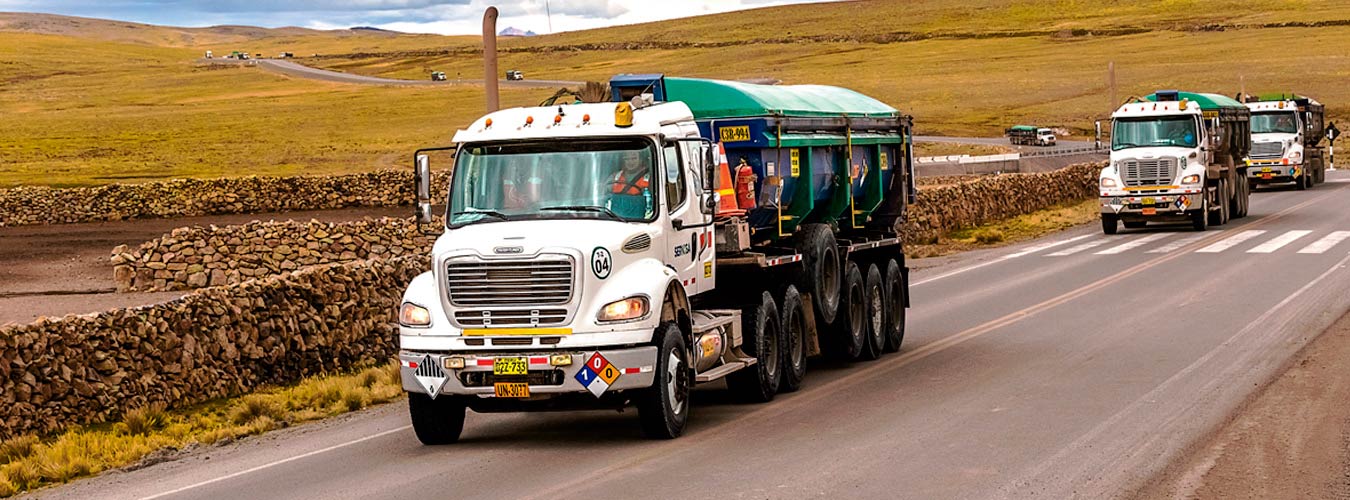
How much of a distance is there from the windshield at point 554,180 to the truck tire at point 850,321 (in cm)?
469

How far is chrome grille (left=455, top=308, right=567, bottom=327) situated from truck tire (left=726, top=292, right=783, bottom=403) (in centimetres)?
278

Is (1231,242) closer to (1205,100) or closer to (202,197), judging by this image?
(1205,100)

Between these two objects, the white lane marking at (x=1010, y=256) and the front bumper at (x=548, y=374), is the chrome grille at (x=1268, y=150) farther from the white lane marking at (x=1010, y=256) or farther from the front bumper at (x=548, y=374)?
the front bumper at (x=548, y=374)

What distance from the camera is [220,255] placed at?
31266 millimetres

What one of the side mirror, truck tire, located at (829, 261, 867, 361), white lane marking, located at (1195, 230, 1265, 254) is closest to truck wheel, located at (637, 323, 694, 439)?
the side mirror

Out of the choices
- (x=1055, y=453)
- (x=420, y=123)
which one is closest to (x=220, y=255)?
(x=1055, y=453)

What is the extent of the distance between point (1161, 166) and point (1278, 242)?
14.9ft

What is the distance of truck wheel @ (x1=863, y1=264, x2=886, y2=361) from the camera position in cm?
1780

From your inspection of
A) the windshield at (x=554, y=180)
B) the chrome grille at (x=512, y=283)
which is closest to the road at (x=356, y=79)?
the windshield at (x=554, y=180)

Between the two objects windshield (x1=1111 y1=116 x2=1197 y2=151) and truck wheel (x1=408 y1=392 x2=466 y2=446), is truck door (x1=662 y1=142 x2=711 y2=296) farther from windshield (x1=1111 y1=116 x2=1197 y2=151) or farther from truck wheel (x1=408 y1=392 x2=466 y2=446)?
windshield (x1=1111 y1=116 x2=1197 y2=151)

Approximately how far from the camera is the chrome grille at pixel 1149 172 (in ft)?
119

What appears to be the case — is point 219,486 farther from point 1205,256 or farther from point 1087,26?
point 1087,26

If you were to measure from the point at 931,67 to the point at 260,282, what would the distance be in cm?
12082

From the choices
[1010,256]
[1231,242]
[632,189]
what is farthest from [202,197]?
[632,189]
